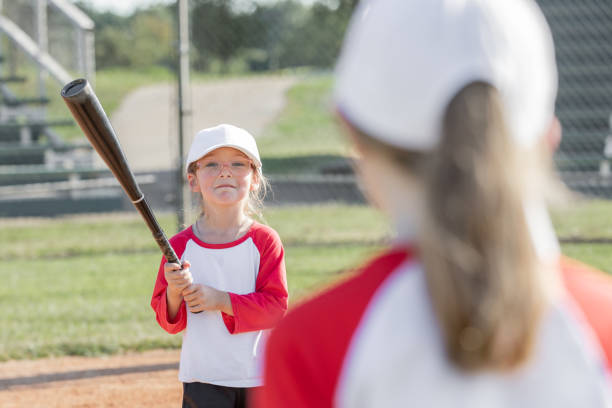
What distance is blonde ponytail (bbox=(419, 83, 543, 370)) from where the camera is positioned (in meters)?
0.84

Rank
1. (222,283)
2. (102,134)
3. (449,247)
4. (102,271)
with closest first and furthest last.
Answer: (449,247), (102,134), (222,283), (102,271)

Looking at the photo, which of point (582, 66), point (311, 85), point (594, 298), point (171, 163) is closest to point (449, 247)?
point (594, 298)

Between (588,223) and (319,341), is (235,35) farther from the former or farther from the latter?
(319,341)

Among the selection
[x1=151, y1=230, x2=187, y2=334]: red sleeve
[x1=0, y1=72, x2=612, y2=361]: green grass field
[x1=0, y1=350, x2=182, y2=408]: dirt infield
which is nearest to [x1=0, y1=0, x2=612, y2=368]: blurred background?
[x1=0, y1=72, x2=612, y2=361]: green grass field

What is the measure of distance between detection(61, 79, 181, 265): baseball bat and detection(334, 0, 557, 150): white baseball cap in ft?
4.24

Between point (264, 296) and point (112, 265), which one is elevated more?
A: point (264, 296)

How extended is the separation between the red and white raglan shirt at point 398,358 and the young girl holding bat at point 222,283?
1534 millimetres

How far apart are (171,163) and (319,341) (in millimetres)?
16305

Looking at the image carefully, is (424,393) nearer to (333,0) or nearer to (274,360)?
(274,360)

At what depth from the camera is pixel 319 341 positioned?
36.4 inches

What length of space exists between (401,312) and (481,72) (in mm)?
301

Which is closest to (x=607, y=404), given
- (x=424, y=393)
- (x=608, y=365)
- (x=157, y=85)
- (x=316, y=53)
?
(x=608, y=365)

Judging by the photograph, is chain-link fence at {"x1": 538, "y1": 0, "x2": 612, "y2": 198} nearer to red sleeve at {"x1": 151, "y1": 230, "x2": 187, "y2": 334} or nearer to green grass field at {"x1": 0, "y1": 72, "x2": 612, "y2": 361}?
green grass field at {"x1": 0, "y1": 72, "x2": 612, "y2": 361}

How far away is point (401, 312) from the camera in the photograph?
0.90 m
